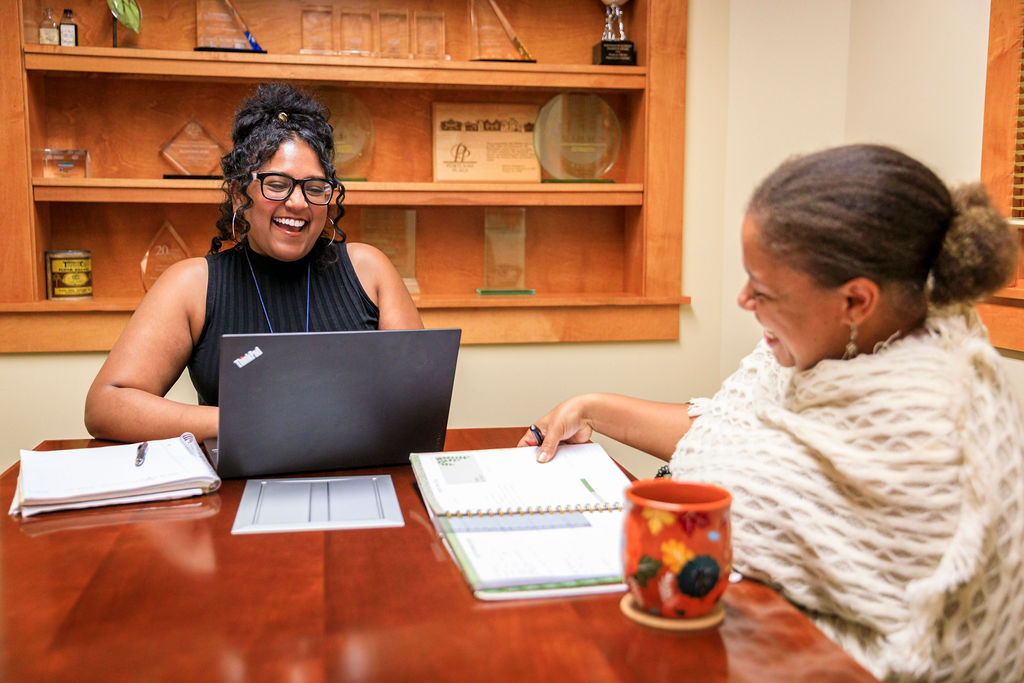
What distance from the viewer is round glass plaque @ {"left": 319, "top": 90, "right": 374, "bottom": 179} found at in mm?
2863

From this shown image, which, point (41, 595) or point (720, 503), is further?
point (41, 595)

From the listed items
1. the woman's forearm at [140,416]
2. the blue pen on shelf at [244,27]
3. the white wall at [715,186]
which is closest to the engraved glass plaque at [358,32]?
the blue pen on shelf at [244,27]

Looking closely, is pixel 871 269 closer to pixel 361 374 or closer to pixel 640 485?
pixel 640 485

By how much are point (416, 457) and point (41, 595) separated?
55 centimetres

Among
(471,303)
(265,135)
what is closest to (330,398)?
(265,135)

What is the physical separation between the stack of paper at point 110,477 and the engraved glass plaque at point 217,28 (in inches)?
70.0

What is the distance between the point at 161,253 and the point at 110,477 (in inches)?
70.9

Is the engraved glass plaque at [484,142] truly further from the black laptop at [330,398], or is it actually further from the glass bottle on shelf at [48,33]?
the black laptop at [330,398]

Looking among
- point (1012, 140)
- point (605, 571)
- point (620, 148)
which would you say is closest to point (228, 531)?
point (605, 571)

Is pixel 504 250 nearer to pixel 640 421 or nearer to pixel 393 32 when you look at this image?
pixel 393 32

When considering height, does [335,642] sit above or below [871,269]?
below

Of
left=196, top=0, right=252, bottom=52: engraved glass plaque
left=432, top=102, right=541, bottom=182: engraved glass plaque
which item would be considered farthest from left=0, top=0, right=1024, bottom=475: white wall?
left=196, top=0, right=252, bottom=52: engraved glass plaque

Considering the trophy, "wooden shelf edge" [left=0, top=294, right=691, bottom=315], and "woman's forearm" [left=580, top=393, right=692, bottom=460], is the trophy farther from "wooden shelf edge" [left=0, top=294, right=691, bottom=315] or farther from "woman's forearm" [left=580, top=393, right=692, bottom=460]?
"woman's forearm" [left=580, top=393, right=692, bottom=460]

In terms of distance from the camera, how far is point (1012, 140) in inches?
81.0
